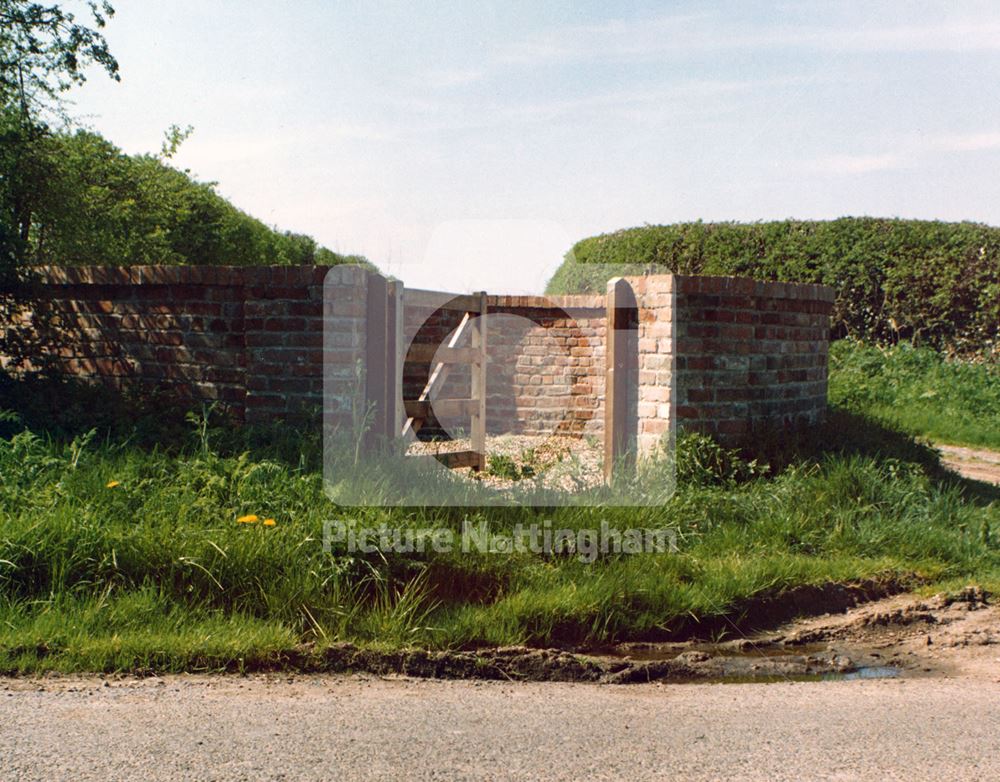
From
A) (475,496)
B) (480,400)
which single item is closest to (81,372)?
(480,400)

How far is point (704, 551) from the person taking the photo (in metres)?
5.32

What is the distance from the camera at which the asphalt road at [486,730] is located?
293 cm

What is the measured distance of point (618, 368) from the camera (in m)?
6.62

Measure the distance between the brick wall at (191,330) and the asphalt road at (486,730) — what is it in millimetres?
2986

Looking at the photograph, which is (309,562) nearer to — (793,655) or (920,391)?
(793,655)

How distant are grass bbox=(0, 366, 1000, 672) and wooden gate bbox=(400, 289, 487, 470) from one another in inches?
62.7

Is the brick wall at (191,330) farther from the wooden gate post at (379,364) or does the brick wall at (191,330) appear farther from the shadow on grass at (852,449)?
the shadow on grass at (852,449)

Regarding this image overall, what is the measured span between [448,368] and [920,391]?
22.6 feet

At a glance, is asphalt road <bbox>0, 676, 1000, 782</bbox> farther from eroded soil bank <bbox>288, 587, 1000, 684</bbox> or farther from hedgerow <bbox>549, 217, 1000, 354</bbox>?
hedgerow <bbox>549, 217, 1000, 354</bbox>

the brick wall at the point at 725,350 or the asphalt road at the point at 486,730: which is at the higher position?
the brick wall at the point at 725,350

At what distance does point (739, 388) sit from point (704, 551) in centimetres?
179

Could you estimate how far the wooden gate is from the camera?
7.55 m
